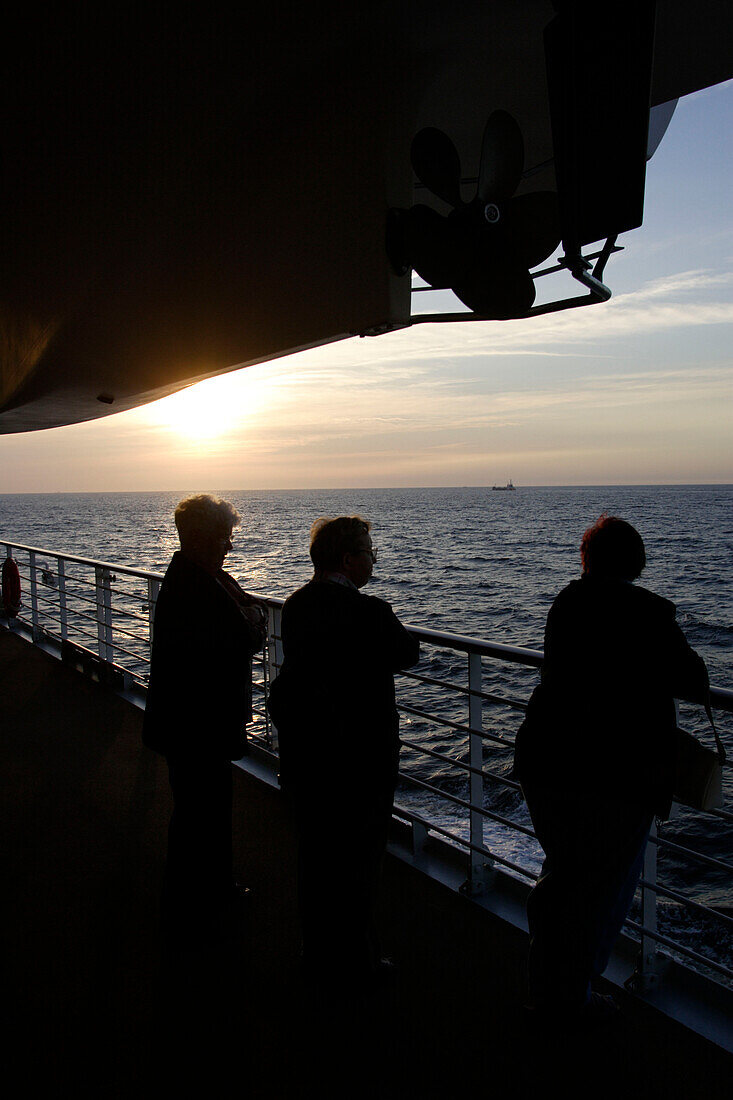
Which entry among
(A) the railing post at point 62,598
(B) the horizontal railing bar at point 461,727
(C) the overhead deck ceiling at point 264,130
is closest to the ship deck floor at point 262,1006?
(B) the horizontal railing bar at point 461,727

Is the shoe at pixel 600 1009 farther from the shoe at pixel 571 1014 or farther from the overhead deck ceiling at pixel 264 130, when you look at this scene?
the overhead deck ceiling at pixel 264 130

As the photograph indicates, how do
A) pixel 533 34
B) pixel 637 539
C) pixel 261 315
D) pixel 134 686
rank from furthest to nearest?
1. pixel 134 686
2. pixel 261 315
3. pixel 533 34
4. pixel 637 539

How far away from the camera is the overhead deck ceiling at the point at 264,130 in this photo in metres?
2.31

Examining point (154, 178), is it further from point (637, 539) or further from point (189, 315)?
point (637, 539)

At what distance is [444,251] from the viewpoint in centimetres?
258

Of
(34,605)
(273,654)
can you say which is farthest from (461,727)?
(34,605)

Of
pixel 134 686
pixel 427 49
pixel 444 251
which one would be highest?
pixel 427 49

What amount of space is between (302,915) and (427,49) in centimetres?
280

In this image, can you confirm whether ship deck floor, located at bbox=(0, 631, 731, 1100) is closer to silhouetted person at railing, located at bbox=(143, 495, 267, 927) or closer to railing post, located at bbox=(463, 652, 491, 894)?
railing post, located at bbox=(463, 652, 491, 894)

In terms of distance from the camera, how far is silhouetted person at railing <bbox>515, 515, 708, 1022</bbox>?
1721mm

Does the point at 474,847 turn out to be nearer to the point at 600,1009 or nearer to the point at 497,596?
the point at 600,1009

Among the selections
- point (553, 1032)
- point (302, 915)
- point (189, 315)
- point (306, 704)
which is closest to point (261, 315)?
point (189, 315)

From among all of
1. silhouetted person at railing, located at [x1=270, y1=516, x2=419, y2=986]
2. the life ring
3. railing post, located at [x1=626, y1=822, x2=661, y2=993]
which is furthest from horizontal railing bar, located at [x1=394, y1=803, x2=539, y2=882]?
the life ring

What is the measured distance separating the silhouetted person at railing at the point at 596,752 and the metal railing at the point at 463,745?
0.17 m
